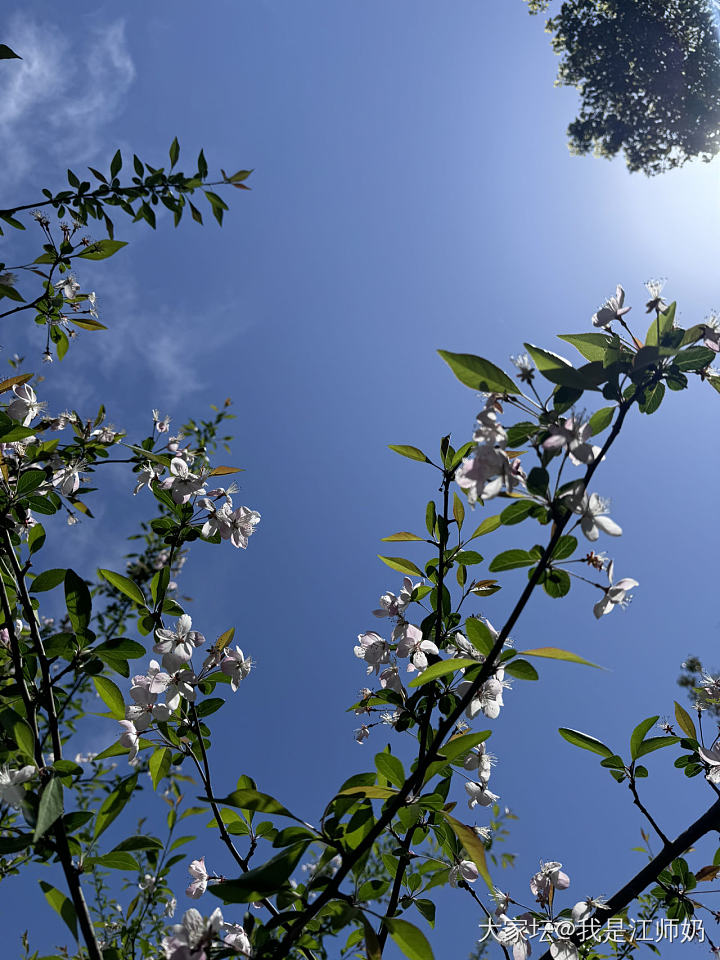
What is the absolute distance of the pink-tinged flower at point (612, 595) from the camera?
120cm

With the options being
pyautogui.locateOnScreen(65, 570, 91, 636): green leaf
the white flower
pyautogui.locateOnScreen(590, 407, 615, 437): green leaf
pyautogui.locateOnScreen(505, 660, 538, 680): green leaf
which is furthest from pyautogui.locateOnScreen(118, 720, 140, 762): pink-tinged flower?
pyautogui.locateOnScreen(590, 407, 615, 437): green leaf

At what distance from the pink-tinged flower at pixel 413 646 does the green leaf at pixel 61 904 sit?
869 mm

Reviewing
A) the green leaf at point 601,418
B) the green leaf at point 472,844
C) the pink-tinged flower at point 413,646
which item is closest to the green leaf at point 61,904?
the green leaf at point 472,844

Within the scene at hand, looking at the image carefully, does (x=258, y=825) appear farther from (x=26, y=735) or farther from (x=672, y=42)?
(x=672, y=42)

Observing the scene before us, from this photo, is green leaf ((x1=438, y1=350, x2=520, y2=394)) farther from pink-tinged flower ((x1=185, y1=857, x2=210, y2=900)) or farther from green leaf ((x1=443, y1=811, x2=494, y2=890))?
pink-tinged flower ((x1=185, y1=857, x2=210, y2=900))

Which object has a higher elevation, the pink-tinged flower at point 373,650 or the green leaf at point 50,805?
the pink-tinged flower at point 373,650

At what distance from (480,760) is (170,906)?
1.43 metres

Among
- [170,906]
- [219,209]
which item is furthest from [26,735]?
[219,209]

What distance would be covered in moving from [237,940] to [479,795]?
34.2 inches

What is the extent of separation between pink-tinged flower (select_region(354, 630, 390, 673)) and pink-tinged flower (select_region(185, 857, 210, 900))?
723 mm

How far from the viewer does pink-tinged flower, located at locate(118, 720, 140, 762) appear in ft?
4.57

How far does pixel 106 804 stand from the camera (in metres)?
1.33

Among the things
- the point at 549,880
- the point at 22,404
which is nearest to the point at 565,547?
the point at 549,880

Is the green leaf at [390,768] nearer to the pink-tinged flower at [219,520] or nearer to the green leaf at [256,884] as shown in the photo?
the green leaf at [256,884]
